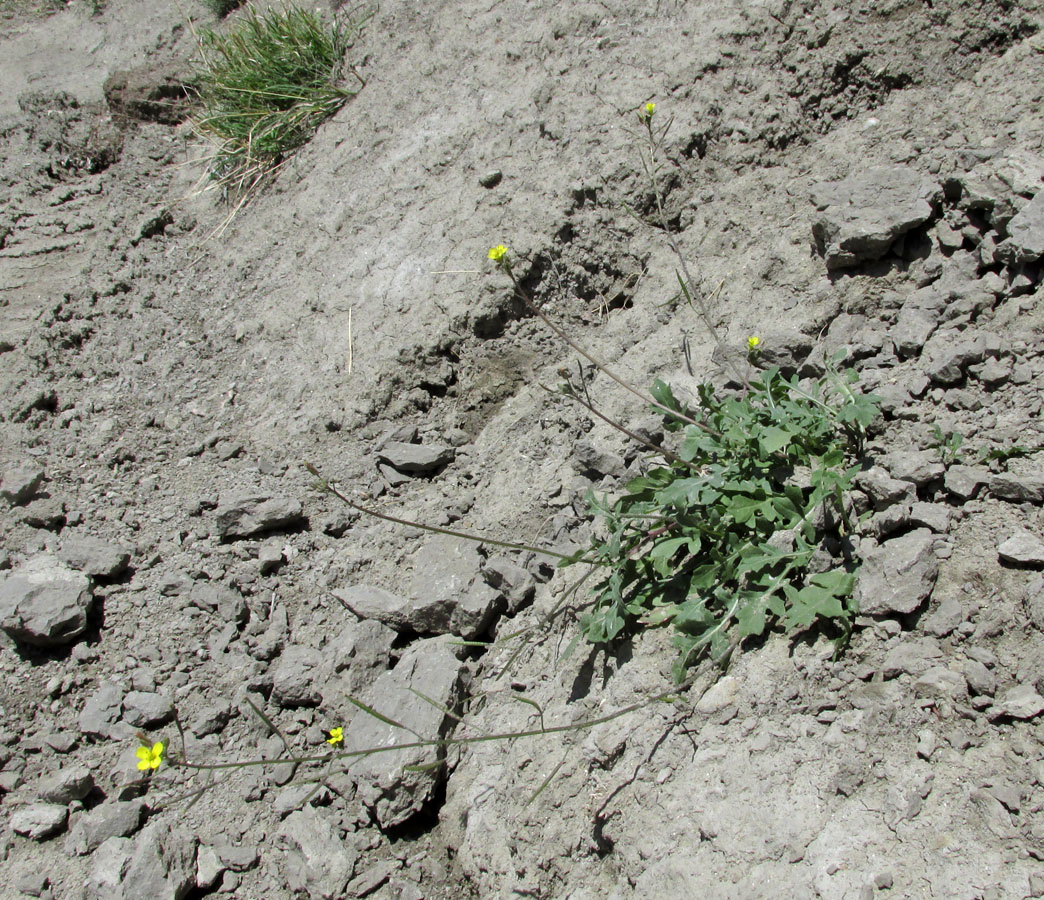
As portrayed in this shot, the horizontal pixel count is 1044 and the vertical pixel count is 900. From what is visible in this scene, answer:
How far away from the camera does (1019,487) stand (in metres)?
2.07

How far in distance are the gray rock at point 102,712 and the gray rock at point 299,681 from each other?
535 mm

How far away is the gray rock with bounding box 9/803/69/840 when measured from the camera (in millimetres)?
2533

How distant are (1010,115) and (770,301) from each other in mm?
1041

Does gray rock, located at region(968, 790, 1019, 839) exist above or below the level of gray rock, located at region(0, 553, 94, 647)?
below

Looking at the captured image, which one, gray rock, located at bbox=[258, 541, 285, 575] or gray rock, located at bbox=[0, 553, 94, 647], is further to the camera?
gray rock, located at bbox=[258, 541, 285, 575]

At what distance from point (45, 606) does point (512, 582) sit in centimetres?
170

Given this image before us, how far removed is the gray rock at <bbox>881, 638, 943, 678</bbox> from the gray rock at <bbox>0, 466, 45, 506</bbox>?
3351mm

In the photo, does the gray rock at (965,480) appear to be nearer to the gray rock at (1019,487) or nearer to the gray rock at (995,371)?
the gray rock at (1019,487)

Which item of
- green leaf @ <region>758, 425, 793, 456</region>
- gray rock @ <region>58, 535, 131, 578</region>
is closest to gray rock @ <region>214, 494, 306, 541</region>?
gray rock @ <region>58, 535, 131, 578</region>

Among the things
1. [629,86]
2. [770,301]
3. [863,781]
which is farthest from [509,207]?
[863,781]

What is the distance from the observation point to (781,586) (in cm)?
217

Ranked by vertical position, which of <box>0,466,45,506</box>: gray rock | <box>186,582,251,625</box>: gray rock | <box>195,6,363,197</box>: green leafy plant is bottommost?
<box>186,582,251,625</box>: gray rock

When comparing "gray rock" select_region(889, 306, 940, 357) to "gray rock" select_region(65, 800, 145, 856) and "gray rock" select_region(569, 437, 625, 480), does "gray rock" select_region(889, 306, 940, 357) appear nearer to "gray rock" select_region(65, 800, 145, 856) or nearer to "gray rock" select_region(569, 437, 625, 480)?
"gray rock" select_region(569, 437, 625, 480)

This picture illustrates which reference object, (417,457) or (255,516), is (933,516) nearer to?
(417,457)
